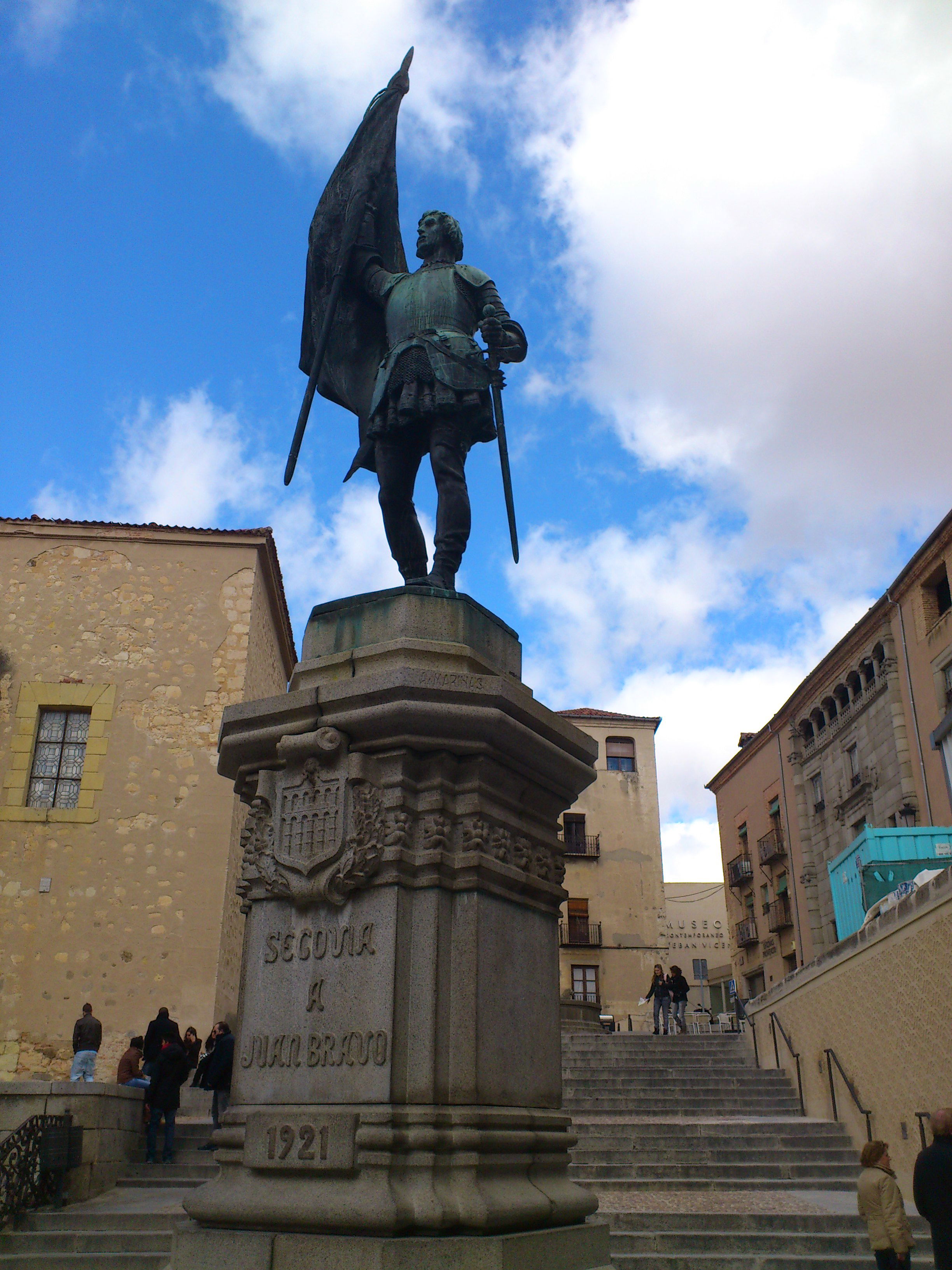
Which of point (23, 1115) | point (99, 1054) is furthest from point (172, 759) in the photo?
point (23, 1115)

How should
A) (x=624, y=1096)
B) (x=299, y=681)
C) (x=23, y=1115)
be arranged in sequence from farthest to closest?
1. (x=624, y=1096)
2. (x=23, y=1115)
3. (x=299, y=681)

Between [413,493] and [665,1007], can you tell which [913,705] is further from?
[413,493]

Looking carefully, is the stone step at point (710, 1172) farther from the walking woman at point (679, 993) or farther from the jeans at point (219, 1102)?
the walking woman at point (679, 993)

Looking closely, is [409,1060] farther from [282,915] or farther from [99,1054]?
[99,1054]

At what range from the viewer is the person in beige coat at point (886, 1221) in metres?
5.77

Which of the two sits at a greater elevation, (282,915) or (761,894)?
(761,894)

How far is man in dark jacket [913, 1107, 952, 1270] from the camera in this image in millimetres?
5008

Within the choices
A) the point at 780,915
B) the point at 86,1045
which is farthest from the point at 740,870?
the point at 86,1045

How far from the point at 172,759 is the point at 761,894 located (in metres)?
25.7

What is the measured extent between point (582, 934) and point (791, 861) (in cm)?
867

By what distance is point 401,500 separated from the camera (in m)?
5.05

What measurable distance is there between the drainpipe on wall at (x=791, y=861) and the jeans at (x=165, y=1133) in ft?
80.0

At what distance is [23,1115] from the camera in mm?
8344

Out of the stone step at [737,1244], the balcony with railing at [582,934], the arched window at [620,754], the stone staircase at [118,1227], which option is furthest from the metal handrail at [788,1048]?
the arched window at [620,754]
